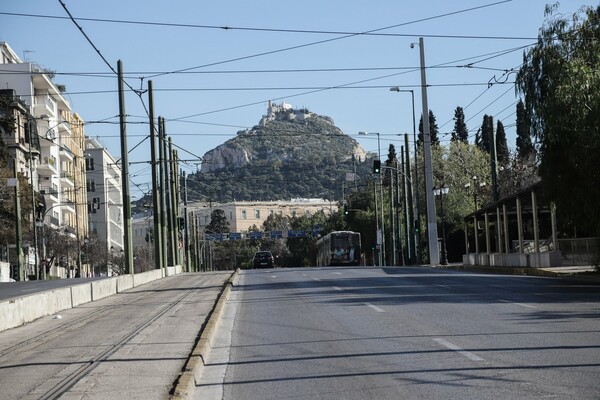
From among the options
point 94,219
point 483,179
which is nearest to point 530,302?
point 483,179

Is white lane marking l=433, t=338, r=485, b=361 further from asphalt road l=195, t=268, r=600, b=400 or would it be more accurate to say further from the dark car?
the dark car

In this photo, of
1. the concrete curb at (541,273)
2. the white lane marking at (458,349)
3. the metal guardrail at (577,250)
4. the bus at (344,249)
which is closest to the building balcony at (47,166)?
the bus at (344,249)

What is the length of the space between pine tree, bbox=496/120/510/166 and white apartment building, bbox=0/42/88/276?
41.4m

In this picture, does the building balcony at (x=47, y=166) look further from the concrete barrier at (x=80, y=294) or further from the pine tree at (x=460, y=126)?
the concrete barrier at (x=80, y=294)

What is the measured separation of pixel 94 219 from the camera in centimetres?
13625

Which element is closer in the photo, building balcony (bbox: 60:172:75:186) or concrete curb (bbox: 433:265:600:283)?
concrete curb (bbox: 433:265:600:283)

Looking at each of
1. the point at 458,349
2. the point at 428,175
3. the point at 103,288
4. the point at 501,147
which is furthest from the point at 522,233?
the point at 501,147

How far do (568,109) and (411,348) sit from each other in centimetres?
1862

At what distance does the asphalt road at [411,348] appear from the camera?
10.4m

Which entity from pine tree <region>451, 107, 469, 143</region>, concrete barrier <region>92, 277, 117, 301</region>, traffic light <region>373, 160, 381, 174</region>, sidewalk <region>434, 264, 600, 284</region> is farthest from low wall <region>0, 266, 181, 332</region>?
pine tree <region>451, 107, 469, 143</region>

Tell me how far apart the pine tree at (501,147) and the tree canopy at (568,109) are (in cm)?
6278

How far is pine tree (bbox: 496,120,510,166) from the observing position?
9731cm

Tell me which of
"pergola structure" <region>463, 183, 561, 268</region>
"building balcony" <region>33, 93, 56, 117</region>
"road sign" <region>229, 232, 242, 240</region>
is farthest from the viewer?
"road sign" <region>229, 232, 242, 240</region>

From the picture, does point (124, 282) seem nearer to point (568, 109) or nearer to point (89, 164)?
point (568, 109)
